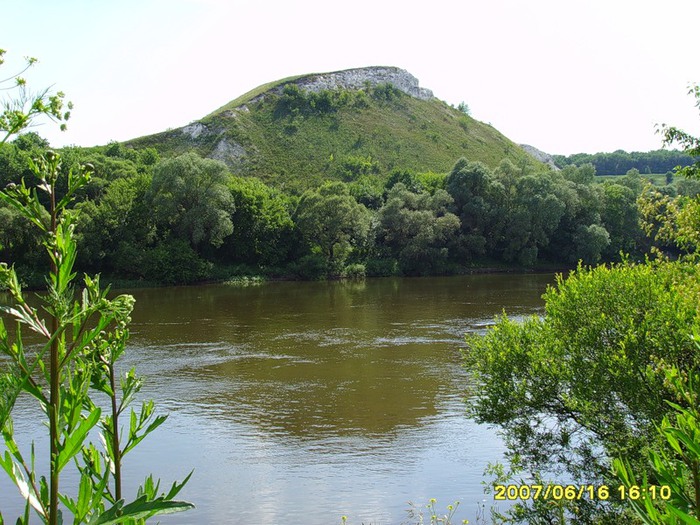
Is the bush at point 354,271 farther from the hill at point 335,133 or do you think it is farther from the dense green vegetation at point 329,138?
the hill at point 335,133

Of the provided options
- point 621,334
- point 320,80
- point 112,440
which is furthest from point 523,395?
point 320,80

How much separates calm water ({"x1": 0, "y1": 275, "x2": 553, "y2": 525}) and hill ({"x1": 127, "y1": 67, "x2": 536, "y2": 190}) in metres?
58.9

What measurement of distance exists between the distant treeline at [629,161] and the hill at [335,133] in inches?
2067

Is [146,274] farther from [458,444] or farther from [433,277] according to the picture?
[458,444]

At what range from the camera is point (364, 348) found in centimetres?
3180

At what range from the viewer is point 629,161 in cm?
16575

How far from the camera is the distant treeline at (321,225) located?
200ft

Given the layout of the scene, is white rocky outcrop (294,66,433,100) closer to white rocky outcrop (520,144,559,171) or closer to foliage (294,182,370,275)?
white rocky outcrop (520,144,559,171)

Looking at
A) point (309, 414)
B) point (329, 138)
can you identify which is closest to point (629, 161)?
point (329, 138)

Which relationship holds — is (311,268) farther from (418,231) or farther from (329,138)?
(329,138)

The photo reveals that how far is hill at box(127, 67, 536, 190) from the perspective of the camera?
3986 inches

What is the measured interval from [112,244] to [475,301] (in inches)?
1379

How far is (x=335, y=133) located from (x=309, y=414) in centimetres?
9303
